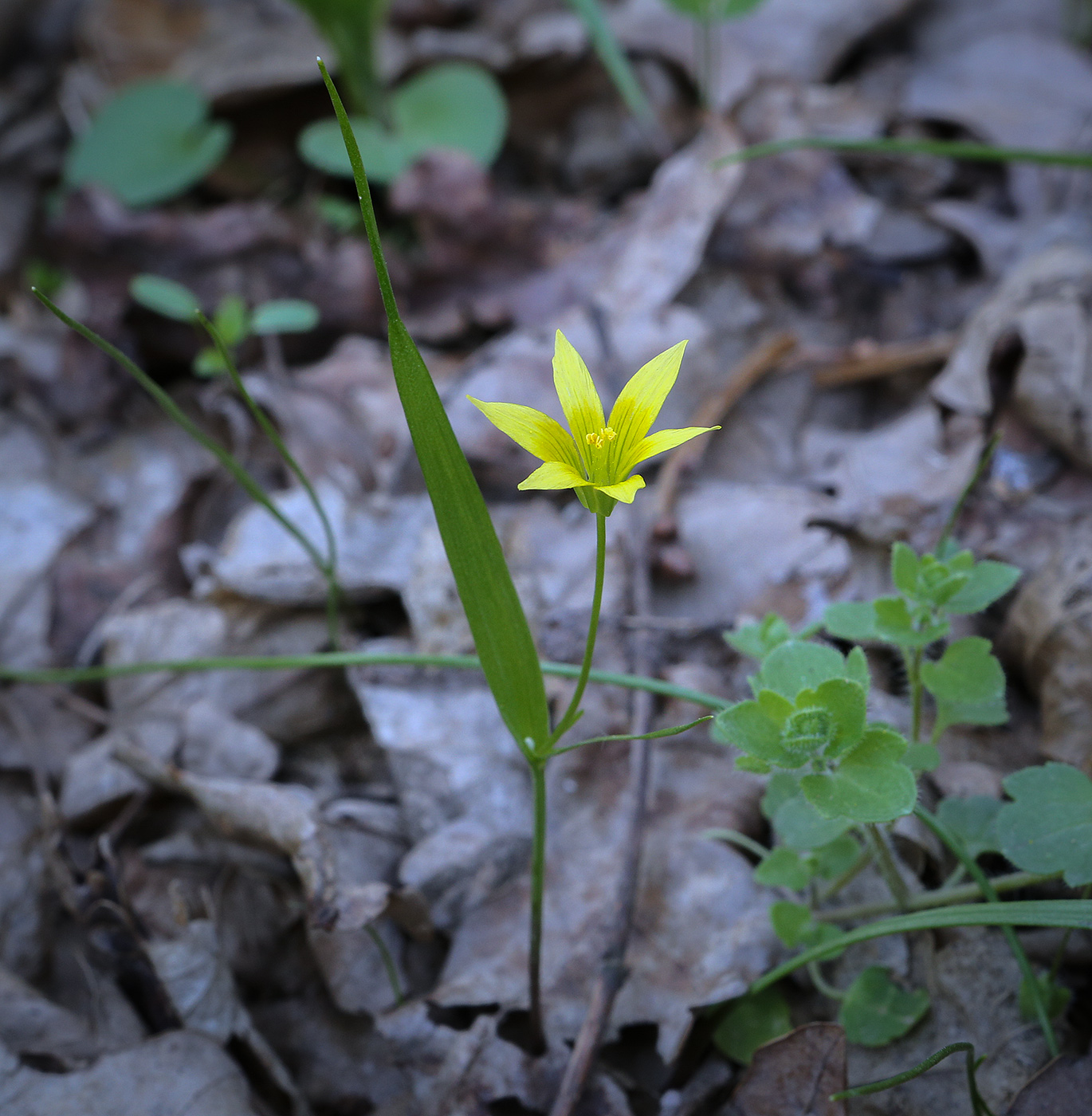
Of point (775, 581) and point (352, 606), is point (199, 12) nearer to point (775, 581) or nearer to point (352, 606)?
point (352, 606)

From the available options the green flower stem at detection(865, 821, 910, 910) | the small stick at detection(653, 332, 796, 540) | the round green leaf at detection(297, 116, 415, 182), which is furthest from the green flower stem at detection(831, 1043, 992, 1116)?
the round green leaf at detection(297, 116, 415, 182)

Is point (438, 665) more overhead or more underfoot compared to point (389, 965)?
more overhead

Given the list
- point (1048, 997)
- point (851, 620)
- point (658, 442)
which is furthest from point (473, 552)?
point (1048, 997)

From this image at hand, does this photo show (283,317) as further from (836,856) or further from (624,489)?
(836,856)

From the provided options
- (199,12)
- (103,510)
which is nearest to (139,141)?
(199,12)

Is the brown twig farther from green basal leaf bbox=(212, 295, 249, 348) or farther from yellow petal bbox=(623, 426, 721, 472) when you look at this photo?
green basal leaf bbox=(212, 295, 249, 348)

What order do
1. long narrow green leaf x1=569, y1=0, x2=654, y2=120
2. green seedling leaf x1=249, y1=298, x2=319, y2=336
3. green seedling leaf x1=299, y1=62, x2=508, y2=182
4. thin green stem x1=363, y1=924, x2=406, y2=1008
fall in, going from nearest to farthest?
thin green stem x1=363, y1=924, x2=406, y2=1008 → green seedling leaf x1=249, y1=298, x2=319, y2=336 → long narrow green leaf x1=569, y1=0, x2=654, y2=120 → green seedling leaf x1=299, y1=62, x2=508, y2=182
